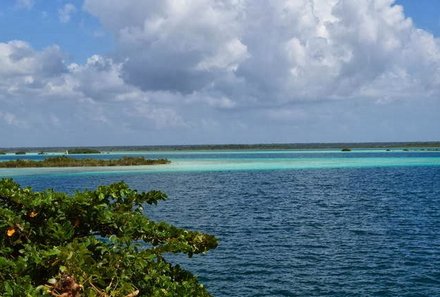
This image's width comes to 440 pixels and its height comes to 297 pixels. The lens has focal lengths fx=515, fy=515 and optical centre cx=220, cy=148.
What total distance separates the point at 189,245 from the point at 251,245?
19.3 m

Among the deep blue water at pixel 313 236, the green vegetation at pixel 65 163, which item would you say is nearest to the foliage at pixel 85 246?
the deep blue water at pixel 313 236

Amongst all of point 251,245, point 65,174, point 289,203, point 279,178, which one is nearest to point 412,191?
point 289,203

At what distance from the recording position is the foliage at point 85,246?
551cm

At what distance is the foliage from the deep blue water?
11.7 m

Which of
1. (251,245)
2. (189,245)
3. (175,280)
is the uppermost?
(189,245)

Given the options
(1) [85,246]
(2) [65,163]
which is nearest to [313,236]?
(1) [85,246]

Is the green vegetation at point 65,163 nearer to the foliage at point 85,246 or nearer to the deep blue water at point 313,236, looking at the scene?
the deep blue water at point 313,236

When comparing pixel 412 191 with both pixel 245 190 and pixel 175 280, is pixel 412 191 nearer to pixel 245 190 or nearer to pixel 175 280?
pixel 245 190

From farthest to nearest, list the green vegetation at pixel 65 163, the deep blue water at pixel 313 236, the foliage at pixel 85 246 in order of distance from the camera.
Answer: the green vegetation at pixel 65 163
the deep blue water at pixel 313 236
the foliage at pixel 85 246

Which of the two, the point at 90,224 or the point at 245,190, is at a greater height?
the point at 90,224

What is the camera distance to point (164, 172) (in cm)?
7888

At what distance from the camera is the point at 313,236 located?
28.2 m

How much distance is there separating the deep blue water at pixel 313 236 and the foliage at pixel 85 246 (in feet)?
38.3

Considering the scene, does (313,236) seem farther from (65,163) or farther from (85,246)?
(65,163)
